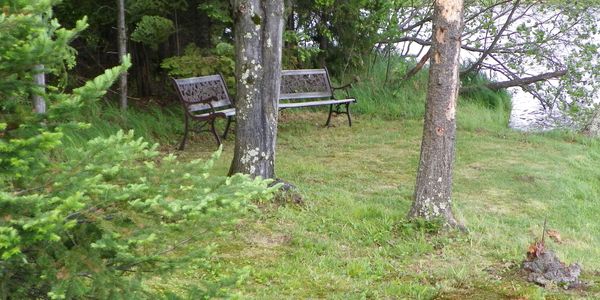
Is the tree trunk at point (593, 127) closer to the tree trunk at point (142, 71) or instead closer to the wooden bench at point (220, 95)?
the wooden bench at point (220, 95)

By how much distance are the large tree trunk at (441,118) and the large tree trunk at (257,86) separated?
5.02 feet

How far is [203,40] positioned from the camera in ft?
37.9

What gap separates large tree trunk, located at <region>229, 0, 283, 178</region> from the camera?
702 cm

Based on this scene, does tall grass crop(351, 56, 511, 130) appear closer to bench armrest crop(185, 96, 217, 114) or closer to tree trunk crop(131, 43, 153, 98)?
tree trunk crop(131, 43, 153, 98)

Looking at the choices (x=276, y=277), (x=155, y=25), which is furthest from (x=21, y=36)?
(x=155, y=25)

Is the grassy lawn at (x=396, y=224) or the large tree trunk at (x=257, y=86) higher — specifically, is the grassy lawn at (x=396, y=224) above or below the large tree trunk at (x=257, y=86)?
below

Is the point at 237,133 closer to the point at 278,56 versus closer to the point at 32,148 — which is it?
the point at 278,56

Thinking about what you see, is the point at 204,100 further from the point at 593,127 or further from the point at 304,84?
the point at 593,127

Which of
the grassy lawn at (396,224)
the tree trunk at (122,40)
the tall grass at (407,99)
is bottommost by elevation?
the grassy lawn at (396,224)

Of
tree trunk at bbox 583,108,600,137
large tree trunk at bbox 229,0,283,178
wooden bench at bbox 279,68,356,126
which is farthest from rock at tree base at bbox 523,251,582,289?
tree trunk at bbox 583,108,600,137

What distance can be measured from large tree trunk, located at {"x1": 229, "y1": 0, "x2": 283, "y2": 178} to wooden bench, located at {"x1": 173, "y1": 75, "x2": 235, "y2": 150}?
2385 mm

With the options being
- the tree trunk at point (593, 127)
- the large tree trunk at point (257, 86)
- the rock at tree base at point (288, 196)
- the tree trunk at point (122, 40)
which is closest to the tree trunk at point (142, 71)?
the tree trunk at point (122, 40)

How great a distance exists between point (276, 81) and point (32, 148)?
519 centimetres

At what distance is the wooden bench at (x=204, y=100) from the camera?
9.65 metres
